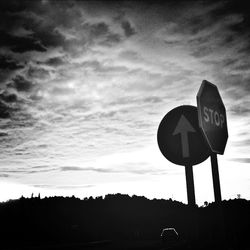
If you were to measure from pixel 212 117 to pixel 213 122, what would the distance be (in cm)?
5

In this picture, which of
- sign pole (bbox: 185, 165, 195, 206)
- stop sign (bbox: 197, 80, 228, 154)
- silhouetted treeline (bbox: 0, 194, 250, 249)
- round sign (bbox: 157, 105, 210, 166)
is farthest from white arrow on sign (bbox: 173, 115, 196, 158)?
silhouetted treeline (bbox: 0, 194, 250, 249)

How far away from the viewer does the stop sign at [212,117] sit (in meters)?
2.85

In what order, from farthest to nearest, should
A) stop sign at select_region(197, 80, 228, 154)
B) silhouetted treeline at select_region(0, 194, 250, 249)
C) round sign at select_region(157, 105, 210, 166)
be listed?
silhouetted treeline at select_region(0, 194, 250, 249), round sign at select_region(157, 105, 210, 166), stop sign at select_region(197, 80, 228, 154)

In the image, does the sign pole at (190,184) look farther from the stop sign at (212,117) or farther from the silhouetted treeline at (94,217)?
the silhouetted treeline at (94,217)

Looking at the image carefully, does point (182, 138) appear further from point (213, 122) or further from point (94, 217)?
point (94, 217)

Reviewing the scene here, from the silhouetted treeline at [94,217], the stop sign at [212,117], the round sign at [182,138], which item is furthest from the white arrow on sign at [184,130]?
the silhouetted treeline at [94,217]

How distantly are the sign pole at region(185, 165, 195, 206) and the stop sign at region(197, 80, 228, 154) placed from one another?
15.1 inches

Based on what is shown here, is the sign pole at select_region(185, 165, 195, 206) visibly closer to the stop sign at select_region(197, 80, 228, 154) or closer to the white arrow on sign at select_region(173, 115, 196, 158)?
the white arrow on sign at select_region(173, 115, 196, 158)

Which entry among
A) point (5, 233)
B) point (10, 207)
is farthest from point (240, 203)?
point (5, 233)

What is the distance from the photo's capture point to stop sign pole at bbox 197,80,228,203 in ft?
9.37

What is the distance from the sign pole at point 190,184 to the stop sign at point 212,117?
38 centimetres

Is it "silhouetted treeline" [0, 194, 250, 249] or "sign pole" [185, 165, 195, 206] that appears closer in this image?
"sign pole" [185, 165, 195, 206]

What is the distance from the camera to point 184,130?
3.34 m

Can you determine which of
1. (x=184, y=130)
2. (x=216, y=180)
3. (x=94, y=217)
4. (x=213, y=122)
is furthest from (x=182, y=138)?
(x=94, y=217)
